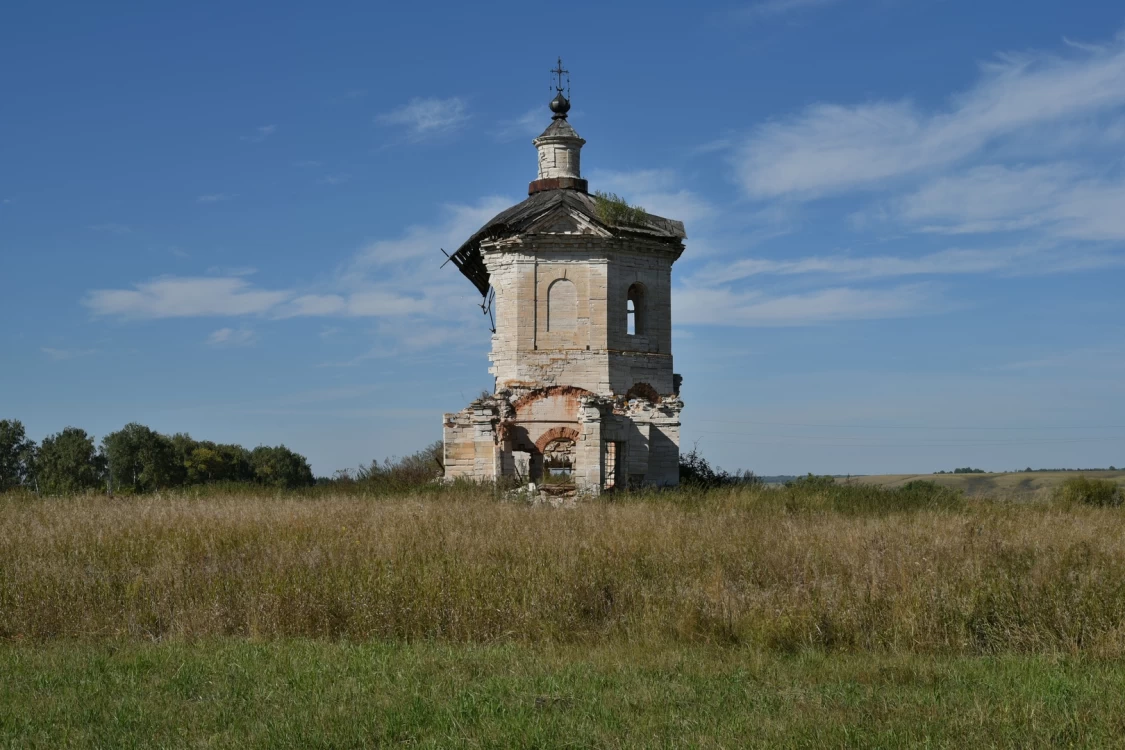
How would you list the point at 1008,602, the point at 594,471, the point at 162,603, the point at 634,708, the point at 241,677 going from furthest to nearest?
1. the point at 594,471
2. the point at 162,603
3. the point at 1008,602
4. the point at 241,677
5. the point at 634,708

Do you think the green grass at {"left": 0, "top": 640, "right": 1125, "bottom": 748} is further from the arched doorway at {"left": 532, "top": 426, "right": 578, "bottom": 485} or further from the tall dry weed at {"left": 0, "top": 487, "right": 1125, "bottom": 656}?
the arched doorway at {"left": 532, "top": 426, "right": 578, "bottom": 485}

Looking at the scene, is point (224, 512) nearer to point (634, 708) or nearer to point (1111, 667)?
point (634, 708)

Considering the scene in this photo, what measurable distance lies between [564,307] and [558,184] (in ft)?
12.8

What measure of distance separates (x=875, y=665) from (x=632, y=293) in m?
18.1

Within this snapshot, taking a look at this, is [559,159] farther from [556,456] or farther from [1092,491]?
[1092,491]

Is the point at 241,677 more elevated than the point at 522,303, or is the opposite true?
the point at 522,303

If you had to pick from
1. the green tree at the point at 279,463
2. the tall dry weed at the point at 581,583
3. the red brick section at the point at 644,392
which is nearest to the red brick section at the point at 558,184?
the red brick section at the point at 644,392

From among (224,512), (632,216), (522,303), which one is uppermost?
(632,216)

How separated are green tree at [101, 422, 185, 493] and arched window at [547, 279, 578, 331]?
3654 cm

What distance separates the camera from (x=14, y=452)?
177ft

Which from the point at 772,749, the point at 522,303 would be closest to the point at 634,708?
the point at 772,749

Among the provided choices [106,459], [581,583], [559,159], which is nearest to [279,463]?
[106,459]

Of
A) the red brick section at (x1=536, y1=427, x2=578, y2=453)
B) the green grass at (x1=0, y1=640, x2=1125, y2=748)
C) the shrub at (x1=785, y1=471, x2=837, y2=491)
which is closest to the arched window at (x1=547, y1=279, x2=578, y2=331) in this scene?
the red brick section at (x1=536, y1=427, x2=578, y2=453)

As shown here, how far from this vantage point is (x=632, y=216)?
23.7 metres
